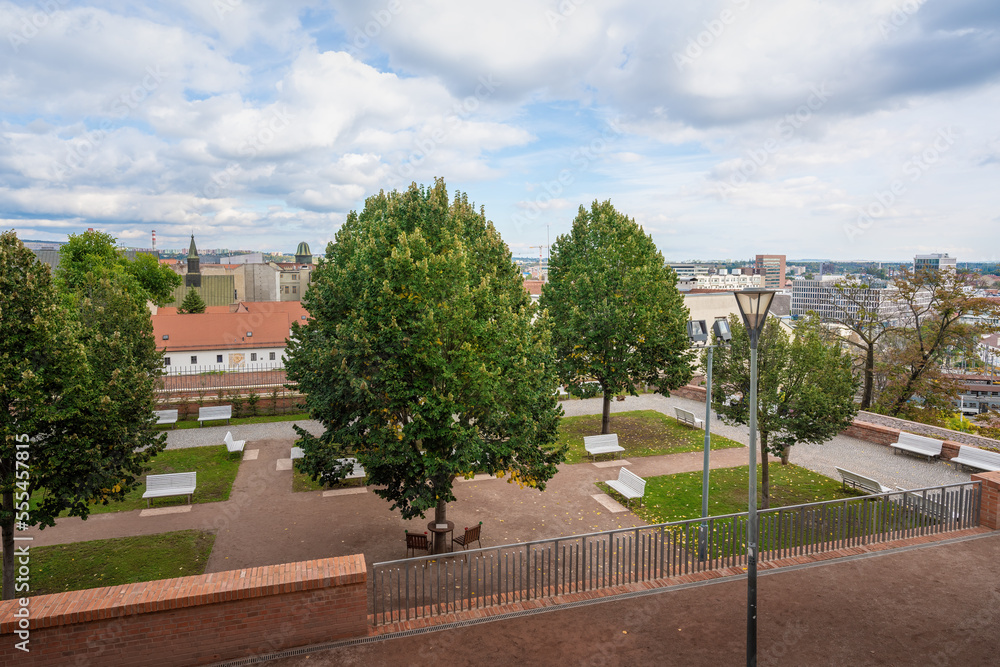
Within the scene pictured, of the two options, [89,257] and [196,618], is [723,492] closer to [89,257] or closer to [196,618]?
[196,618]

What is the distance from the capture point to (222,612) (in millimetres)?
7203

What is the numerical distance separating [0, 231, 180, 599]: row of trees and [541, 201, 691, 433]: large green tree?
41.9 ft

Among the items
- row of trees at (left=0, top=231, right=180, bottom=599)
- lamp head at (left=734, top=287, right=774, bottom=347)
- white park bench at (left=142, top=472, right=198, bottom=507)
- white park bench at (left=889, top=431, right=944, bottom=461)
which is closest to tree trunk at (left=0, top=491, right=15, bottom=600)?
row of trees at (left=0, top=231, right=180, bottom=599)

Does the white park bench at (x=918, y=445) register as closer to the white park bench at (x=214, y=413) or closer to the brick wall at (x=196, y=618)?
the brick wall at (x=196, y=618)

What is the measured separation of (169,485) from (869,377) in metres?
28.4

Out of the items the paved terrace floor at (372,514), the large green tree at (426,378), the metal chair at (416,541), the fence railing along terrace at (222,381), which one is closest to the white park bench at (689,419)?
the paved terrace floor at (372,514)

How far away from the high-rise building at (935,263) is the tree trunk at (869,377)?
4062 mm

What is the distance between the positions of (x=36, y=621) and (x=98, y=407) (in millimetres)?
3459

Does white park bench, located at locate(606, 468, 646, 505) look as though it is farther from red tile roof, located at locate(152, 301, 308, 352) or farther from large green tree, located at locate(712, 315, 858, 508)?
red tile roof, located at locate(152, 301, 308, 352)

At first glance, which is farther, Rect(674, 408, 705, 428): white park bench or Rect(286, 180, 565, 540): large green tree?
Rect(674, 408, 705, 428): white park bench

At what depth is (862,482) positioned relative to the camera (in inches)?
587

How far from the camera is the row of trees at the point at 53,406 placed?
27.9 ft

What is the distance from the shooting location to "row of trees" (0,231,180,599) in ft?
27.9

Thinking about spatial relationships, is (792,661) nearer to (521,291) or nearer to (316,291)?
(521,291)
